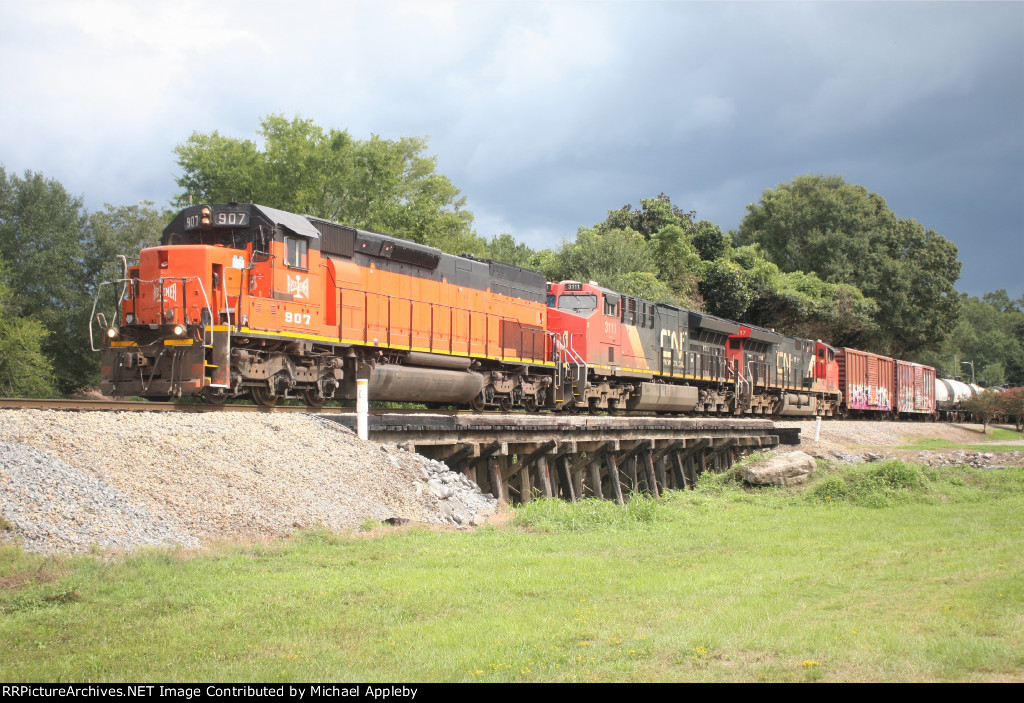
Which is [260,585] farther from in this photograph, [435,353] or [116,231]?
[116,231]

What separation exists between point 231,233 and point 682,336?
17.7 meters

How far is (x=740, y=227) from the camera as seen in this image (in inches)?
2864

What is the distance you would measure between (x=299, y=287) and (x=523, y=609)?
9.86 m

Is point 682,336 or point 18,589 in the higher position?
point 682,336

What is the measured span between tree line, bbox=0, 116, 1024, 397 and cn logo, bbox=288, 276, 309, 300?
18.9 m

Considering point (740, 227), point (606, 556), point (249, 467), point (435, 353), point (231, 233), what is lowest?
point (606, 556)

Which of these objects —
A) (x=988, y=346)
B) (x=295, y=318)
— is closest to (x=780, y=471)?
(x=295, y=318)

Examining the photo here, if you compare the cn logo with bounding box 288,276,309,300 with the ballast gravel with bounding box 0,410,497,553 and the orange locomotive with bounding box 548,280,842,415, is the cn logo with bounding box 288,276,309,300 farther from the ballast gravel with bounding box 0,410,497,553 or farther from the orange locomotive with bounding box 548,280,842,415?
the orange locomotive with bounding box 548,280,842,415

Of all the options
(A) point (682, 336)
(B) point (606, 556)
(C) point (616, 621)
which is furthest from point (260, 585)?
(A) point (682, 336)

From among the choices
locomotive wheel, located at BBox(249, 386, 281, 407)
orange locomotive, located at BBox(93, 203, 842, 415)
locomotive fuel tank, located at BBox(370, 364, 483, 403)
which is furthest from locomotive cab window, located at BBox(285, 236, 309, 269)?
locomotive fuel tank, located at BBox(370, 364, 483, 403)

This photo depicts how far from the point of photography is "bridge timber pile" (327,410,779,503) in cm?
1357

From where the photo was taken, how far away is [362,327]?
1636cm

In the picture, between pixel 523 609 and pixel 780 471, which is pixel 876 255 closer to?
pixel 780 471

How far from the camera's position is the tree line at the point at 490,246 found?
113 ft
